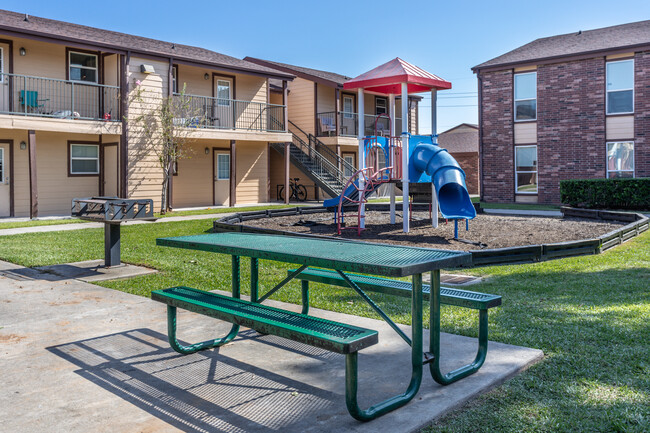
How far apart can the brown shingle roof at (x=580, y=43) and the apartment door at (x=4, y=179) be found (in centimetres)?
1871

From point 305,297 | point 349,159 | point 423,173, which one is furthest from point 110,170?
point 305,297

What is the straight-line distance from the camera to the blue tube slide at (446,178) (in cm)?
1102

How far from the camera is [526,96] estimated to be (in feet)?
79.7

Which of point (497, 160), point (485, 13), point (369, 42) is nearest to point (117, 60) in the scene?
point (497, 160)

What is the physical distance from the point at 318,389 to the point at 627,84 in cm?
2262

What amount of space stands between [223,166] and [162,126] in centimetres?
466

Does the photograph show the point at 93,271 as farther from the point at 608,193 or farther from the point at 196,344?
the point at 608,193

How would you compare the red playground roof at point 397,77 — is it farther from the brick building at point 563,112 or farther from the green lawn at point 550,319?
the brick building at point 563,112

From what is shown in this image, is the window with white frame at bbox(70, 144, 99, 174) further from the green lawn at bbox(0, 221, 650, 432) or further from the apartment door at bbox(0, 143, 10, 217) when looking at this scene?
the green lawn at bbox(0, 221, 650, 432)

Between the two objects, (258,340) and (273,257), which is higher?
(273,257)

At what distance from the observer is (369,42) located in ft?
164

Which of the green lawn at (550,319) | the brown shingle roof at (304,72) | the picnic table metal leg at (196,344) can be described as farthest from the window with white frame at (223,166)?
the picnic table metal leg at (196,344)

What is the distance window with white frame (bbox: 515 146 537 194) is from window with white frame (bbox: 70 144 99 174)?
16907 mm

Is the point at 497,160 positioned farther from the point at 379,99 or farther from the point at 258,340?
the point at 258,340
